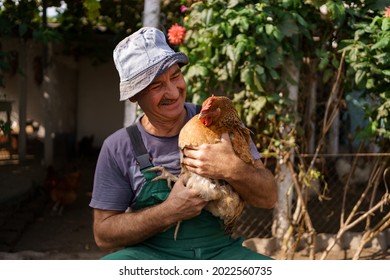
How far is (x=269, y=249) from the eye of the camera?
199 inches

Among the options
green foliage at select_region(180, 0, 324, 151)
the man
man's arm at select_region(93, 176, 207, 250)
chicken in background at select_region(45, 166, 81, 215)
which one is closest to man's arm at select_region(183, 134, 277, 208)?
the man

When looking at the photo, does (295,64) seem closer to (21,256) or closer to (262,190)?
(262,190)

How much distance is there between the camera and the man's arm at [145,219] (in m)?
2.24

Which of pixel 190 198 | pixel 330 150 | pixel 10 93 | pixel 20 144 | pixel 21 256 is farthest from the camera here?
pixel 10 93

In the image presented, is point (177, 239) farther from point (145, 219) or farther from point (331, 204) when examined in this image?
point (331, 204)

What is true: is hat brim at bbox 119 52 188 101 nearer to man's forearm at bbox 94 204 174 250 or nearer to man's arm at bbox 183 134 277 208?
man's arm at bbox 183 134 277 208

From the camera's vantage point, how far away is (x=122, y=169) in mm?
2379

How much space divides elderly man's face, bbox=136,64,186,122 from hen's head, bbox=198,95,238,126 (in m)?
0.18

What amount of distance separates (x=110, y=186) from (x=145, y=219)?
22 centimetres

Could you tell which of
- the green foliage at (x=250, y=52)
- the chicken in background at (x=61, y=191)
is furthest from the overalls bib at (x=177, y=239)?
the chicken in background at (x=61, y=191)

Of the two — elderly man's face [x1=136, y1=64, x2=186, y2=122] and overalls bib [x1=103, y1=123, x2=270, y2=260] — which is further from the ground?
elderly man's face [x1=136, y1=64, x2=186, y2=122]

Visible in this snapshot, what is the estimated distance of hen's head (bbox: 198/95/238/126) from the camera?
2186 mm
